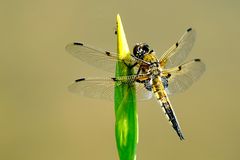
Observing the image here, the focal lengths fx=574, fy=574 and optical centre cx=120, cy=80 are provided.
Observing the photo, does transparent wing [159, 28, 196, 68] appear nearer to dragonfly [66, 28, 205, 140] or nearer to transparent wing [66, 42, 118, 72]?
dragonfly [66, 28, 205, 140]

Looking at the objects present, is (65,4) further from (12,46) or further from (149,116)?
(149,116)

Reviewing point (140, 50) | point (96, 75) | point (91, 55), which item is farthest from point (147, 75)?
point (96, 75)

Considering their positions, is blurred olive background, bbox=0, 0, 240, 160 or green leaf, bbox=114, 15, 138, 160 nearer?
green leaf, bbox=114, 15, 138, 160

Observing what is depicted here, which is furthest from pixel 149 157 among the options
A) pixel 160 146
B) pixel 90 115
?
pixel 90 115

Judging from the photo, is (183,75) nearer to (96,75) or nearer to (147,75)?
(147,75)

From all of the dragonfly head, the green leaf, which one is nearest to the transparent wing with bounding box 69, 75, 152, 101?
the dragonfly head

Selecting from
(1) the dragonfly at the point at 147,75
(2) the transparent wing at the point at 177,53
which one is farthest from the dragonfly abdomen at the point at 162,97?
(2) the transparent wing at the point at 177,53

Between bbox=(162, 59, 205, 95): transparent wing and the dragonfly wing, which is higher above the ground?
bbox=(162, 59, 205, 95): transparent wing
